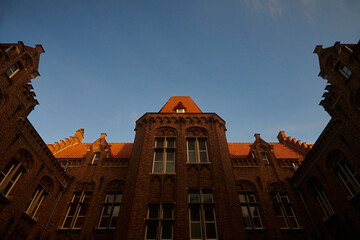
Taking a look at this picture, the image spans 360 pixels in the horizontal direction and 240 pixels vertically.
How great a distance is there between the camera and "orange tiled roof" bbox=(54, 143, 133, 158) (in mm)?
20575

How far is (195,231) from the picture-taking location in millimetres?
11016

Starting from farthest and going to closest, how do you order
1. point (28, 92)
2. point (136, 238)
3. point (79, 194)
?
point (79, 194), point (28, 92), point (136, 238)

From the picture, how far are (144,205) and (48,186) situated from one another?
25.2 feet

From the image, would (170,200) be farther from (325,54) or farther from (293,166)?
(325,54)

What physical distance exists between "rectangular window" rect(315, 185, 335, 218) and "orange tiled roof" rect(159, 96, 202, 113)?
11.6 meters

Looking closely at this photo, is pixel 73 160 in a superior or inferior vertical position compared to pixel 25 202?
superior

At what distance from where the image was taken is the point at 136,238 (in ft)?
34.4

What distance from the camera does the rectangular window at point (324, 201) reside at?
43.3 ft

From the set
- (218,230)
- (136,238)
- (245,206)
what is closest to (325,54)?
(245,206)

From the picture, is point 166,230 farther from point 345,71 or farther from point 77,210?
point 345,71

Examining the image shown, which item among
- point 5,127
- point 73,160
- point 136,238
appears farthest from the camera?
point 73,160

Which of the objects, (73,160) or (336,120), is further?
(73,160)

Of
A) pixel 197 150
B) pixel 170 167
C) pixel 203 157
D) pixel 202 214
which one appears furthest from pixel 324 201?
pixel 170 167

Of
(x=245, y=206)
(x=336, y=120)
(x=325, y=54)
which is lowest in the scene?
(x=245, y=206)
